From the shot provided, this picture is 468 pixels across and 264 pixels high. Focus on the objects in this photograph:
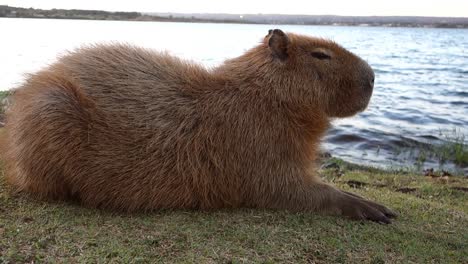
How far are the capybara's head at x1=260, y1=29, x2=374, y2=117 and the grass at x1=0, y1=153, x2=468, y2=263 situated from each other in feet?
2.80

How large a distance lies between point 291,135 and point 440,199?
6.98 ft

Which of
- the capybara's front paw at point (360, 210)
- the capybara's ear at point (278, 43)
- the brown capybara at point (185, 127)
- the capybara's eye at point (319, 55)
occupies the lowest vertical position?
the capybara's front paw at point (360, 210)

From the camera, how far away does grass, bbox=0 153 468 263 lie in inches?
107

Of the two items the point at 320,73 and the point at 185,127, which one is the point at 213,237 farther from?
the point at 320,73

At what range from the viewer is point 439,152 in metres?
9.30

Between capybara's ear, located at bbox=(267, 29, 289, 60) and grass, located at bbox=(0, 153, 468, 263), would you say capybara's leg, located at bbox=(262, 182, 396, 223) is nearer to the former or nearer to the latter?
grass, located at bbox=(0, 153, 468, 263)

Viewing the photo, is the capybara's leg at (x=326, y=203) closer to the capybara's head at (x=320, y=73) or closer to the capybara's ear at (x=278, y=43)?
the capybara's head at (x=320, y=73)

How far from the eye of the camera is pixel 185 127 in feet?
11.5

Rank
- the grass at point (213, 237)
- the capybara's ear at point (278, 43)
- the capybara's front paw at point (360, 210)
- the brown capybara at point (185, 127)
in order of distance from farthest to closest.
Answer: the capybara's ear at point (278, 43)
the capybara's front paw at point (360, 210)
the brown capybara at point (185, 127)
the grass at point (213, 237)

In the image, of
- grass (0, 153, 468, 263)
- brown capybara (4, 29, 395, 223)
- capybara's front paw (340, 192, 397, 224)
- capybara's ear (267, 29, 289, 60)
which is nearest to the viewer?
grass (0, 153, 468, 263)

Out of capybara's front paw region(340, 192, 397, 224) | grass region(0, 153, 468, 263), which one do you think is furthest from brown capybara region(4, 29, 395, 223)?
grass region(0, 153, 468, 263)

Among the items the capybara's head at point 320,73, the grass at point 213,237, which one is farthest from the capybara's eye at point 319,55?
the grass at point 213,237

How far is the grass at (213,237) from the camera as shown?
273 cm

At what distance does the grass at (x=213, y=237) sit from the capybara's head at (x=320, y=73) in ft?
2.80
